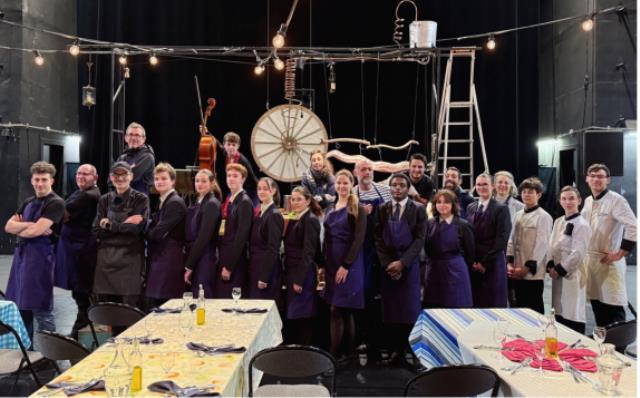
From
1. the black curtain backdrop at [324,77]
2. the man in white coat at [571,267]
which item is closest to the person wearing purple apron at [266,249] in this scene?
the man in white coat at [571,267]

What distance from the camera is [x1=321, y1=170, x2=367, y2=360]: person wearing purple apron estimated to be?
14.7ft

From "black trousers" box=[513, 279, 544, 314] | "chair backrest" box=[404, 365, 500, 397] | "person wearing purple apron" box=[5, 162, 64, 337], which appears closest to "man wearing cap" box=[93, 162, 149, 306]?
"person wearing purple apron" box=[5, 162, 64, 337]

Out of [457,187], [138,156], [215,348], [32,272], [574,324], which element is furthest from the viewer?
[457,187]

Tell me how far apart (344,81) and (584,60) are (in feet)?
13.2

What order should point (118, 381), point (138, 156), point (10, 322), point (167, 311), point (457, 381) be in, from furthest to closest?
point (138, 156) → point (10, 322) → point (167, 311) → point (457, 381) → point (118, 381)

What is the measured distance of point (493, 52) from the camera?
393 inches

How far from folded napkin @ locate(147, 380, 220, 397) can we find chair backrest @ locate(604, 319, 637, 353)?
2267mm

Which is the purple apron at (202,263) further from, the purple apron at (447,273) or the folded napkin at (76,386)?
the folded napkin at (76,386)

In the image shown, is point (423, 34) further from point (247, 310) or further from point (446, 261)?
point (247, 310)

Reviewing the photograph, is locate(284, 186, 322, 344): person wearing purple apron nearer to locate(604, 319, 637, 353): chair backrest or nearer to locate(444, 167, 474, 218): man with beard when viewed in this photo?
locate(444, 167, 474, 218): man with beard

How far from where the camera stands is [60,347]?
273 cm

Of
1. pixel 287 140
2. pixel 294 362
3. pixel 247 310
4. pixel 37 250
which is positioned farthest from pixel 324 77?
pixel 294 362

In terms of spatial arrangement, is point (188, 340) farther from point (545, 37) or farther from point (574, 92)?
point (545, 37)

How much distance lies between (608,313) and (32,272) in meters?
4.70
